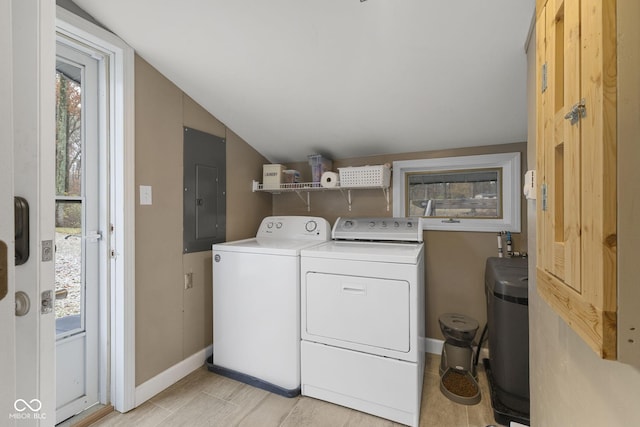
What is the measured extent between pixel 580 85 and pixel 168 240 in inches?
84.3

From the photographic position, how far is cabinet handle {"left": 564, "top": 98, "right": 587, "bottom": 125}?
529mm

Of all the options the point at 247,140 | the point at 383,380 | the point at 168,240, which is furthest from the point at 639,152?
the point at 247,140

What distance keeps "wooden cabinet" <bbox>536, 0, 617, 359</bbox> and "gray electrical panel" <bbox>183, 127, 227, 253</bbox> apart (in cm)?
207

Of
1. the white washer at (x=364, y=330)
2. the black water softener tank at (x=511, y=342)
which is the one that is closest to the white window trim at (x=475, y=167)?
→ the black water softener tank at (x=511, y=342)

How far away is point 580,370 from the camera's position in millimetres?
746

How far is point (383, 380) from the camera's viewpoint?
5.28ft

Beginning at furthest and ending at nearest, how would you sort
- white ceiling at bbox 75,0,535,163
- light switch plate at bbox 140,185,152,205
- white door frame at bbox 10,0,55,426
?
light switch plate at bbox 140,185,152,205 < white ceiling at bbox 75,0,535,163 < white door frame at bbox 10,0,55,426

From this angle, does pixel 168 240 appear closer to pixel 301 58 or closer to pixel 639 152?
pixel 301 58

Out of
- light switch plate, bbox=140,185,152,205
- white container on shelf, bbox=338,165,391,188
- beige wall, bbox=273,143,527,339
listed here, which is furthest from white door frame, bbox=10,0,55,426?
beige wall, bbox=273,143,527,339

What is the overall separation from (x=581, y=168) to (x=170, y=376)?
2393 millimetres

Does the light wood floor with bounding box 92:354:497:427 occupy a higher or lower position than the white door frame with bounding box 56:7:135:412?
lower

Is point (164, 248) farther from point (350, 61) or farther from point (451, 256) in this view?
point (451, 256)

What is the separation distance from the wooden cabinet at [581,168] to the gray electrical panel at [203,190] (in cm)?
207

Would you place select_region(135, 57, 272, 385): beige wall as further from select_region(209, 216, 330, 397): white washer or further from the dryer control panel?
the dryer control panel
